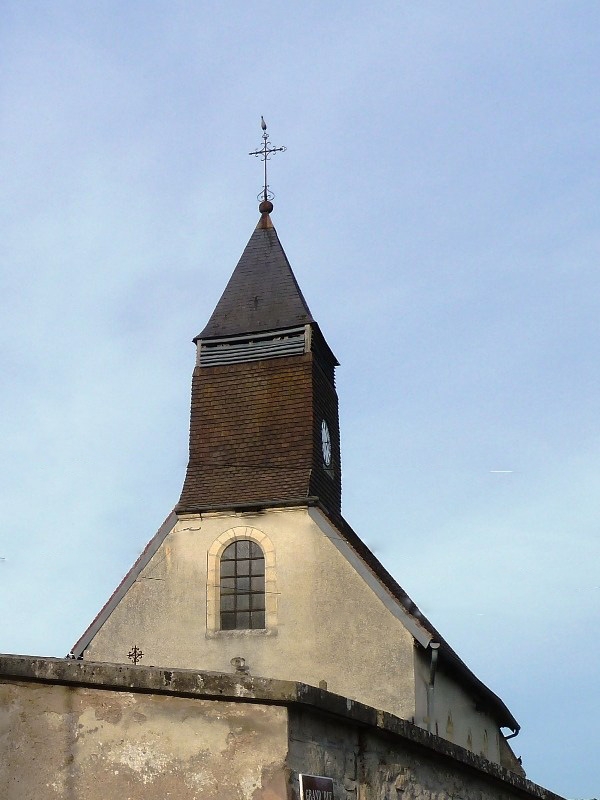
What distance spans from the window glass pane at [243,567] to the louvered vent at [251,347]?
3.87 m

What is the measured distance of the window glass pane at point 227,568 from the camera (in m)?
17.4

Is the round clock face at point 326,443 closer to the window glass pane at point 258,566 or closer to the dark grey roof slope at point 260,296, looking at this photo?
the dark grey roof slope at point 260,296

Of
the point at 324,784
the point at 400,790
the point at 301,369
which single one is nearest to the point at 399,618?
the point at 301,369

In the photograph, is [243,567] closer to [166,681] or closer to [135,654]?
[135,654]

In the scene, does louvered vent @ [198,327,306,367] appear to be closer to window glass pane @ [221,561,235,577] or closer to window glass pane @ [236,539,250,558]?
window glass pane @ [236,539,250,558]

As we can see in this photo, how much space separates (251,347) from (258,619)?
5.05m

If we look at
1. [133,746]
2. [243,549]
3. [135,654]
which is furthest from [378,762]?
[243,549]

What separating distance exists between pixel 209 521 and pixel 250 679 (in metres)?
13.4

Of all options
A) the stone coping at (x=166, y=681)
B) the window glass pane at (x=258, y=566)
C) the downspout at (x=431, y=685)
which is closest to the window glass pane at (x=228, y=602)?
the window glass pane at (x=258, y=566)

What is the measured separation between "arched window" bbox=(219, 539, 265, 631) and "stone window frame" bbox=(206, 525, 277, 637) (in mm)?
68

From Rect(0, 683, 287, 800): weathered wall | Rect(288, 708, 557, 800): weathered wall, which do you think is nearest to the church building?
Rect(288, 708, 557, 800): weathered wall

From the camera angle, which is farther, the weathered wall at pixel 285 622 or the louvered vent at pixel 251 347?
the louvered vent at pixel 251 347

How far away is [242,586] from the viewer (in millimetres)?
17203

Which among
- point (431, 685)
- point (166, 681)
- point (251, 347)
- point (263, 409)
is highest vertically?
point (251, 347)
